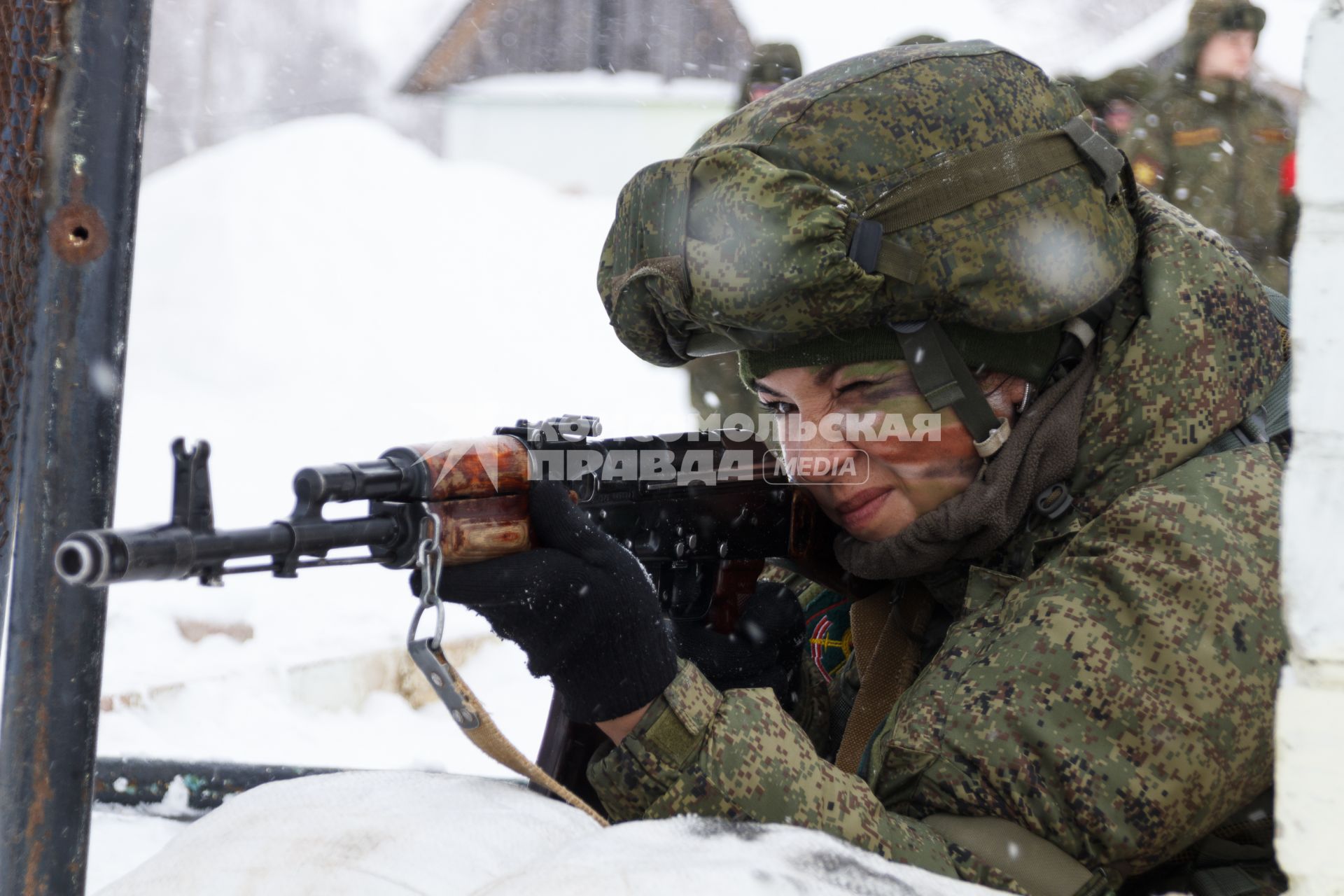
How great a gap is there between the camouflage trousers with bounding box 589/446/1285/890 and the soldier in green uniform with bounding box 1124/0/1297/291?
15.5 ft

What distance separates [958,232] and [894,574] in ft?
1.93

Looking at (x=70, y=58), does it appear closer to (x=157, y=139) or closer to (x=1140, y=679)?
(x=1140, y=679)

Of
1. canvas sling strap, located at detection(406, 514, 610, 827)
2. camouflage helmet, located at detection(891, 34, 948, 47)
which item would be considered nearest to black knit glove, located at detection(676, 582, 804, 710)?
canvas sling strap, located at detection(406, 514, 610, 827)

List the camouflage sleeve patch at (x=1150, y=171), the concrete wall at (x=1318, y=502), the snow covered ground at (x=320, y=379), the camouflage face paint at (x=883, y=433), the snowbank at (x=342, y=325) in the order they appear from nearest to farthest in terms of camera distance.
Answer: the concrete wall at (x=1318, y=502)
the camouflage face paint at (x=883, y=433)
the snow covered ground at (x=320, y=379)
the camouflage sleeve patch at (x=1150, y=171)
the snowbank at (x=342, y=325)

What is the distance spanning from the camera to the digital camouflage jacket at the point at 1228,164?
6016 mm

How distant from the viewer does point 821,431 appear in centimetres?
215

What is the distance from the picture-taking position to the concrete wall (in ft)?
3.41

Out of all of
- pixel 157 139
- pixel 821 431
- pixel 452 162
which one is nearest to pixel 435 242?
pixel 452 162

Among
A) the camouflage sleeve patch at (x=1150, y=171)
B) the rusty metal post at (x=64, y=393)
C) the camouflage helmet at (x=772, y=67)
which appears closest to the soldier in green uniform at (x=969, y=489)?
the rusty metal post at (x=64, y=393)

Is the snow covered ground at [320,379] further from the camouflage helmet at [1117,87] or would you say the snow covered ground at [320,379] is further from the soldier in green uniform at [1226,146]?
the soldier in green uniform at [1226,146]

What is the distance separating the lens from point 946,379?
2006mm

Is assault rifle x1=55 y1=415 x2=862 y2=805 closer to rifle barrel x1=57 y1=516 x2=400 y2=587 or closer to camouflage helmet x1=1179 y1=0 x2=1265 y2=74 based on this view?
rifle barrel x1=57 y1=516 x2=400 y2=587

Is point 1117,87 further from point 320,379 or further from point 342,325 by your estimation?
point 342,325

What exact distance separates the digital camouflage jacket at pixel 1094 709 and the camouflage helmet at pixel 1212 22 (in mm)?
4825
